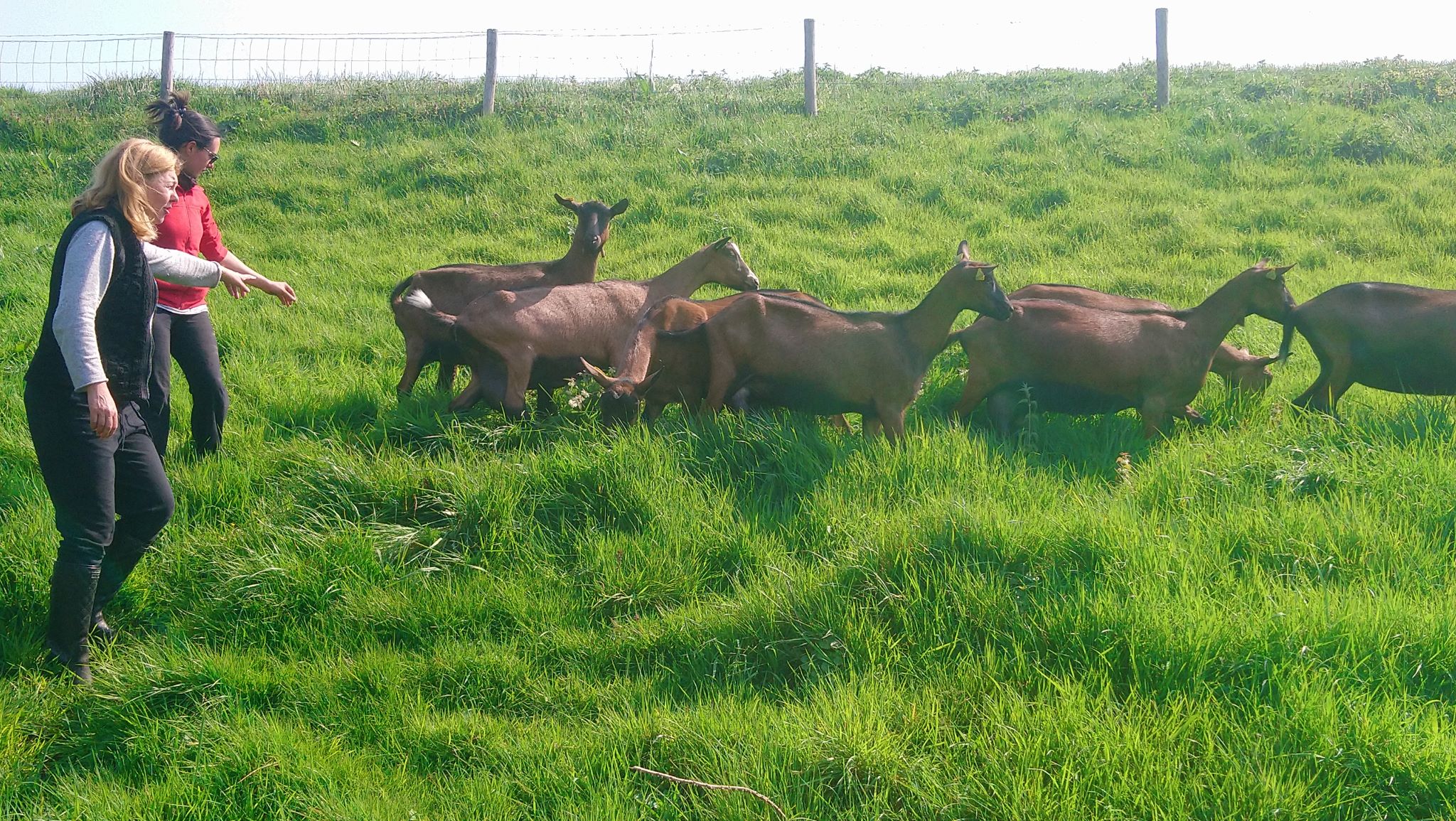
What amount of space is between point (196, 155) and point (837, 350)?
4.10 m

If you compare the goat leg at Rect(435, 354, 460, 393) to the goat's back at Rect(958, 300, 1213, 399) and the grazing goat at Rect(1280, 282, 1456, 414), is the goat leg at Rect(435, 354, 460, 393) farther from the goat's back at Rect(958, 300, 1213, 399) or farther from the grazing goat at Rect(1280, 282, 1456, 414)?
the grazing goat at Rect(1280, 282, 1456, 414)

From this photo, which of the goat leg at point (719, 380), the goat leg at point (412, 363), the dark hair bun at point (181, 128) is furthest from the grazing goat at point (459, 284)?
the goat leg at point (719, 380)

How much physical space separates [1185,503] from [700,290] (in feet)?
21.6

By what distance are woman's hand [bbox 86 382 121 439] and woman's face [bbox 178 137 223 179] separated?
252 cm

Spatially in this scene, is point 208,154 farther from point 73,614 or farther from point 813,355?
point 813,355

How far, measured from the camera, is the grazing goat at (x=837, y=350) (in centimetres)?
706

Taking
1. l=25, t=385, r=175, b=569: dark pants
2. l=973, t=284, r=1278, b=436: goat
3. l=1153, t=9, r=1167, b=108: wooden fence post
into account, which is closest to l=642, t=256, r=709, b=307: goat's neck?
l=973, t=284, r=1278, b=436: goat

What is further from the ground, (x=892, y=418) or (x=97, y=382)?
(x=97, y=382)

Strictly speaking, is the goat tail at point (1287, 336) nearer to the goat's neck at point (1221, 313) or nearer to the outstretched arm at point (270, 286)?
the goat's neck at point (1221, 313)

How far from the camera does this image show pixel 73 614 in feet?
15.8

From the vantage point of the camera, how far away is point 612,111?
17.3 m

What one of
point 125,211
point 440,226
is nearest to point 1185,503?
point 125,211

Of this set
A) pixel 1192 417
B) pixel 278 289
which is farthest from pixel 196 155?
pixel 1192 417

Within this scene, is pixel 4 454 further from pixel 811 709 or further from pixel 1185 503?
pixel 1185 503
